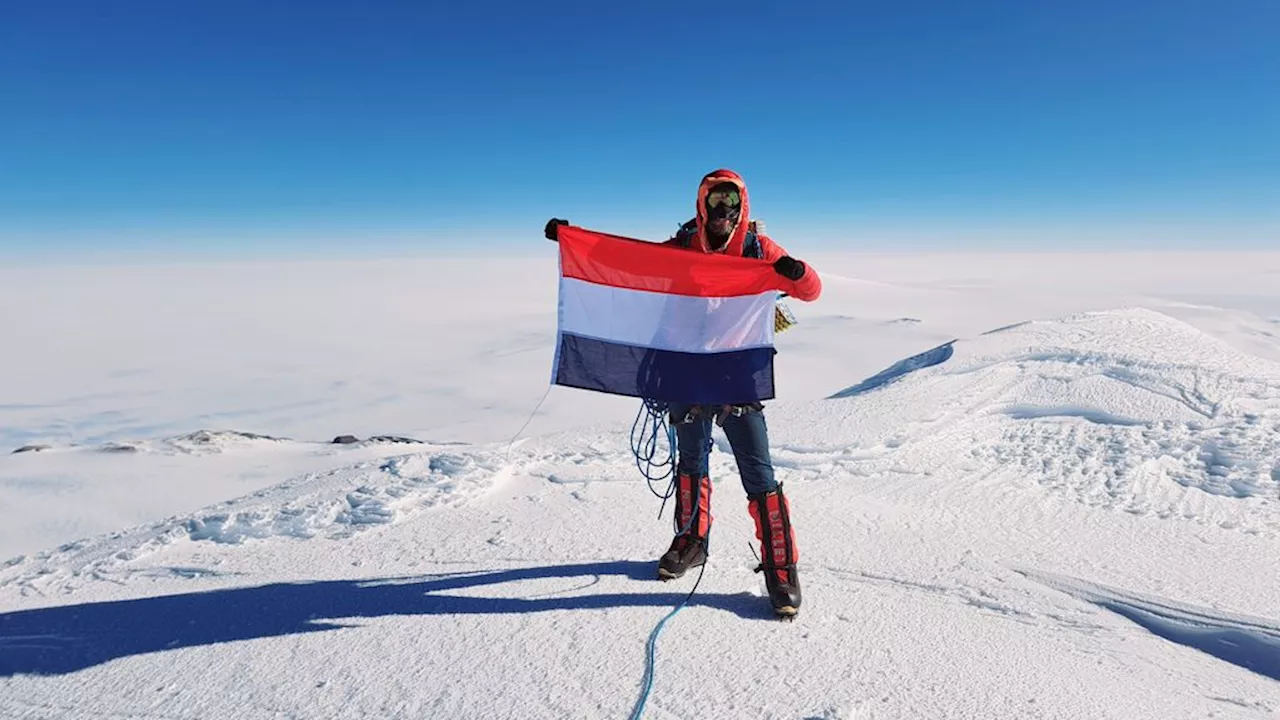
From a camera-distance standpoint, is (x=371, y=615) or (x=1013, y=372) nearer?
(x=371, y=615)

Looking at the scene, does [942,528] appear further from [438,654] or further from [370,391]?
[370,391]

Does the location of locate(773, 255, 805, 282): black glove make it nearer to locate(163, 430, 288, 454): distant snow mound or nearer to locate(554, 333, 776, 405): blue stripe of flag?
locate(554, 333, 776, 405): blue stripe of flag

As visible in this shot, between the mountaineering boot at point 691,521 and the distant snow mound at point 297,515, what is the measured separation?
6.25ft

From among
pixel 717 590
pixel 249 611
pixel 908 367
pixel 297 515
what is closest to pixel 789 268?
pixel 717 590

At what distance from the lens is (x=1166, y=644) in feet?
10.2

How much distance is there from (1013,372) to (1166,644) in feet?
18.3

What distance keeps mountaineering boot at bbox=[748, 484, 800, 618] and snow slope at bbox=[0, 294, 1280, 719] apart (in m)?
0.12

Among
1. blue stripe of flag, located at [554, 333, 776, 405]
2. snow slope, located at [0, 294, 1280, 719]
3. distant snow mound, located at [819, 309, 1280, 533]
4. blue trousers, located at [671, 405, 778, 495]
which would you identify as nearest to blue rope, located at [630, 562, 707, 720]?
snow slope, located at [0, 294, 1280, 719]

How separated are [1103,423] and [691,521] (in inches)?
200

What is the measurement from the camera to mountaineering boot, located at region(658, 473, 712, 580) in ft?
12.4

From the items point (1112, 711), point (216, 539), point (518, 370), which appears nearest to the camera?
point (1112, 711)

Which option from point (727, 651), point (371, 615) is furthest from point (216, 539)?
point (727, 651)

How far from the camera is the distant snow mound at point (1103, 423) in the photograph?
17.0 ft

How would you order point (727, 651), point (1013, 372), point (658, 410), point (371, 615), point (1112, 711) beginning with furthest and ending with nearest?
point (1013, 372) → point (658, 410) → point (371, 615) → point (727, 651) → point (1112, 711)
